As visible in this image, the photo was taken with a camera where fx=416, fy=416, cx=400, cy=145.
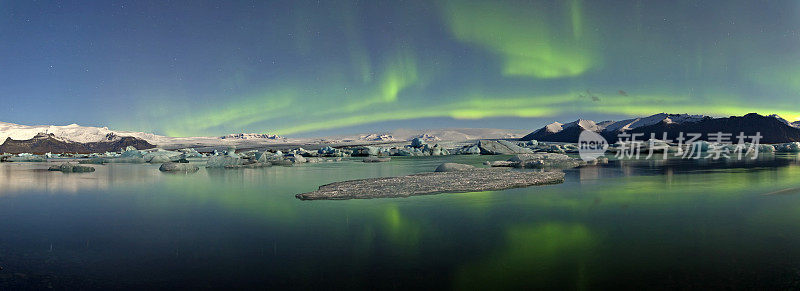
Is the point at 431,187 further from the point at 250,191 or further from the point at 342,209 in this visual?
the point at 250,191

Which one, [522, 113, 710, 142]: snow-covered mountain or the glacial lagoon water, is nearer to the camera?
the glacial lagoon water

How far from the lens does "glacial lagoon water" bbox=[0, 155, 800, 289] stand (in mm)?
2934

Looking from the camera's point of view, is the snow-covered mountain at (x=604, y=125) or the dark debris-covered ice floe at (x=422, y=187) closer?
the dark debris-covered ice floe at (x=422, y=187)

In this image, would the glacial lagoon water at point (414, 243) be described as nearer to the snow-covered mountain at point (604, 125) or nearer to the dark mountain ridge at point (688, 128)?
Answer: the dark mountain ridge at point (688, 128)

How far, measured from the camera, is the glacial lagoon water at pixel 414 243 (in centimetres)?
293

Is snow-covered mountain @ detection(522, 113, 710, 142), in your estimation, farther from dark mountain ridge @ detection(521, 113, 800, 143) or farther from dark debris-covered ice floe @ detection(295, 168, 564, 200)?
dark debris-covered ice floe @ detection(295, 168, 564, 200)

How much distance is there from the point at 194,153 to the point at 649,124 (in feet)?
282

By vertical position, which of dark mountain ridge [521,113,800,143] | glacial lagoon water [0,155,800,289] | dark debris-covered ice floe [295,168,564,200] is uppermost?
dark mountain ridge [521,113,800,143]

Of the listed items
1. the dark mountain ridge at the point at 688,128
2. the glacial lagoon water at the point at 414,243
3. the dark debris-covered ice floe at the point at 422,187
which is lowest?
the glacial lagoon water at the point at 414,243

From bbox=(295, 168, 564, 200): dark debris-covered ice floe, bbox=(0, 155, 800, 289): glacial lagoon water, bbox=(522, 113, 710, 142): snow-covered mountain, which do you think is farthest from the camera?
bbox=(522, 113, 710, 142): snow-covered mountain

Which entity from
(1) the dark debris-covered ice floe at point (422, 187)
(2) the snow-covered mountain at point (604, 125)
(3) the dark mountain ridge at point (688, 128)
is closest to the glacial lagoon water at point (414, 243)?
(1) the dark debris-covered ice floe at point (422, 187)

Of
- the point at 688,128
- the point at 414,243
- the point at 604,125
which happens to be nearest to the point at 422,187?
the point at 414,243

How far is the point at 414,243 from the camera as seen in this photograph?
3.86 m

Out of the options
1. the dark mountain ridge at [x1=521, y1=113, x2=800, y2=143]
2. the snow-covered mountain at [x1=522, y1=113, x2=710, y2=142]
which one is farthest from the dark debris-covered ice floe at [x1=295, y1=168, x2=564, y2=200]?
the snow-covered mountain at [x1=522, y1=113, x2=710, y2=142]
